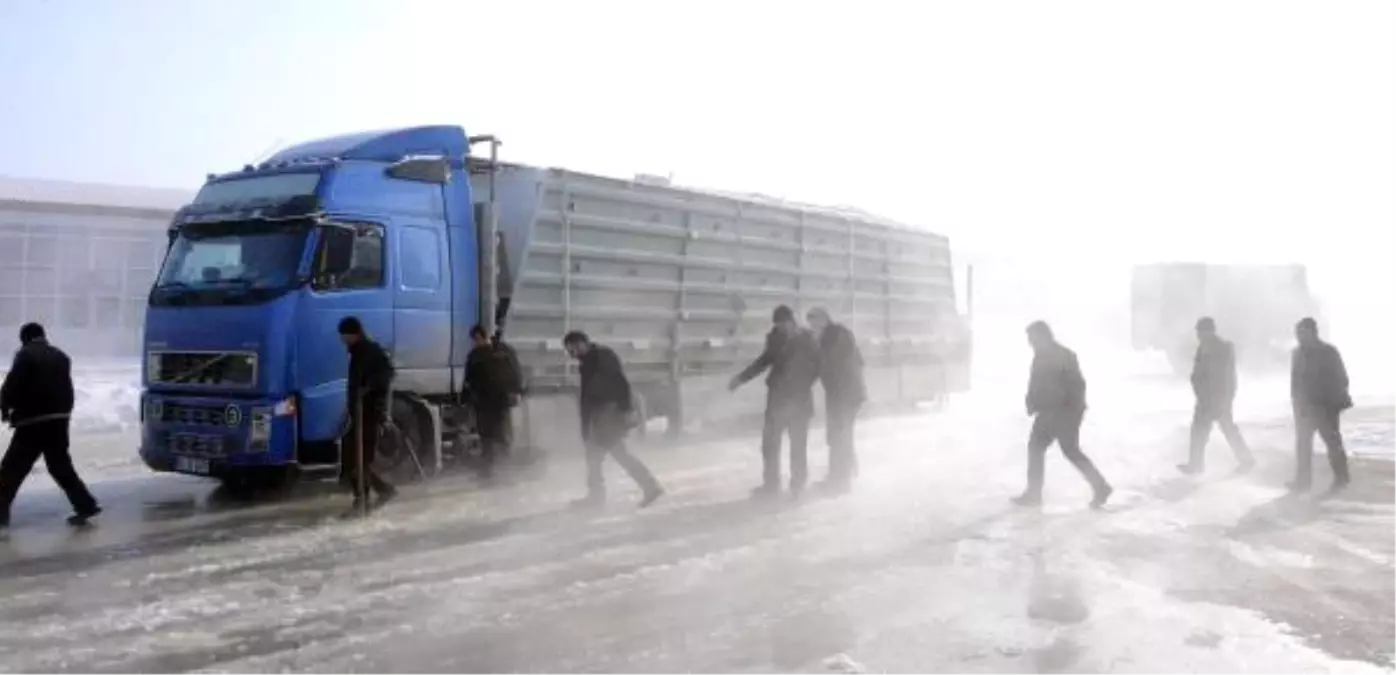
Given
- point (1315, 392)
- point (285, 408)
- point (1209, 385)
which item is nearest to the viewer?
point (285, 408)

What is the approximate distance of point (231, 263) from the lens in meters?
9.28

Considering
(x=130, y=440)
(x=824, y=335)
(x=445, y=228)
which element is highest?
(x=445, y=228)

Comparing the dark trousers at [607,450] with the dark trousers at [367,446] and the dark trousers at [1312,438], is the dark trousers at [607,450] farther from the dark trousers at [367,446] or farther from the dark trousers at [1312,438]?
the dark trousers at [1312,438]

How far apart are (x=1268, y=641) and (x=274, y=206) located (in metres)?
8.04

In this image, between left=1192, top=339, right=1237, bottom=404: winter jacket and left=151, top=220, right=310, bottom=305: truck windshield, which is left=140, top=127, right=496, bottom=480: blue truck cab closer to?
left=151, top=220, right=310, bottom=305: truck windshield

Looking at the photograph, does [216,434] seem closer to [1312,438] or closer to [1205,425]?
[1205,425]

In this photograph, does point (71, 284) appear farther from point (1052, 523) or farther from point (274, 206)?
point (1052, 523)

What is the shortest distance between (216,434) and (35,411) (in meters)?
1.30

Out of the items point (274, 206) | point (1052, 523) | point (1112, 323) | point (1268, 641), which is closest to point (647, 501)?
point (1052, 523)

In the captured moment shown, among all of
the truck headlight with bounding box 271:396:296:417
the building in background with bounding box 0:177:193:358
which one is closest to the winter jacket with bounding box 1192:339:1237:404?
the truck headlight with bounding box 271:396:296:417

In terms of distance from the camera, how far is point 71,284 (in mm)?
26531

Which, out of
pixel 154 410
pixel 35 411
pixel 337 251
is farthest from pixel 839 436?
pixel 35 411

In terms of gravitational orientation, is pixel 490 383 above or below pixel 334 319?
below

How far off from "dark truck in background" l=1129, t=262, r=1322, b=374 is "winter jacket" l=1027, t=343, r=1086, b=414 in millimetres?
25478
